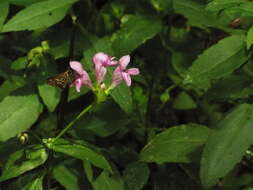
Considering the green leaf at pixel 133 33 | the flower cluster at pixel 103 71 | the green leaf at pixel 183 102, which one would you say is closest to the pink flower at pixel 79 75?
the flower cluster at pixel 103 71

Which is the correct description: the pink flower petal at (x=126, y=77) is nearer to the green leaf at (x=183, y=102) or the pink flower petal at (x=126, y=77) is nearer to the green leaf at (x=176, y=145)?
the green leaf at (x=176, y=145)

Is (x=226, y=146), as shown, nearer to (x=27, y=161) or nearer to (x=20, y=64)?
(x=27, y=161)

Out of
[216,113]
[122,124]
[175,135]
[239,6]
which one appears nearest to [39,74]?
[122,124]

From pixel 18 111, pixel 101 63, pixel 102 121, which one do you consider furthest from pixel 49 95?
pixel 101 63

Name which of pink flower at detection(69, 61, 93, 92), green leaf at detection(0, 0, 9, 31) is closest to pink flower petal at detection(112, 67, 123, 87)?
pink flower at detection(69, 61, 93, 92)

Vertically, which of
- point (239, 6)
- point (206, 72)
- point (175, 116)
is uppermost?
point (239, 6)

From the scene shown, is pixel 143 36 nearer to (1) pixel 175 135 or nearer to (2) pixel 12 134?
(1) pixel 175 135

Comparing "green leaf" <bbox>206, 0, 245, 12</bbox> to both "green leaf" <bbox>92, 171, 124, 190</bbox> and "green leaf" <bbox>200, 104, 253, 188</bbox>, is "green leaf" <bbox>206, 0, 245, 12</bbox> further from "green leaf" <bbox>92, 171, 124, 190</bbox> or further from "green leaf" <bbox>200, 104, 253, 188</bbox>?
"green leaf" <bbox>92, 171, 124, 190</bbox>
